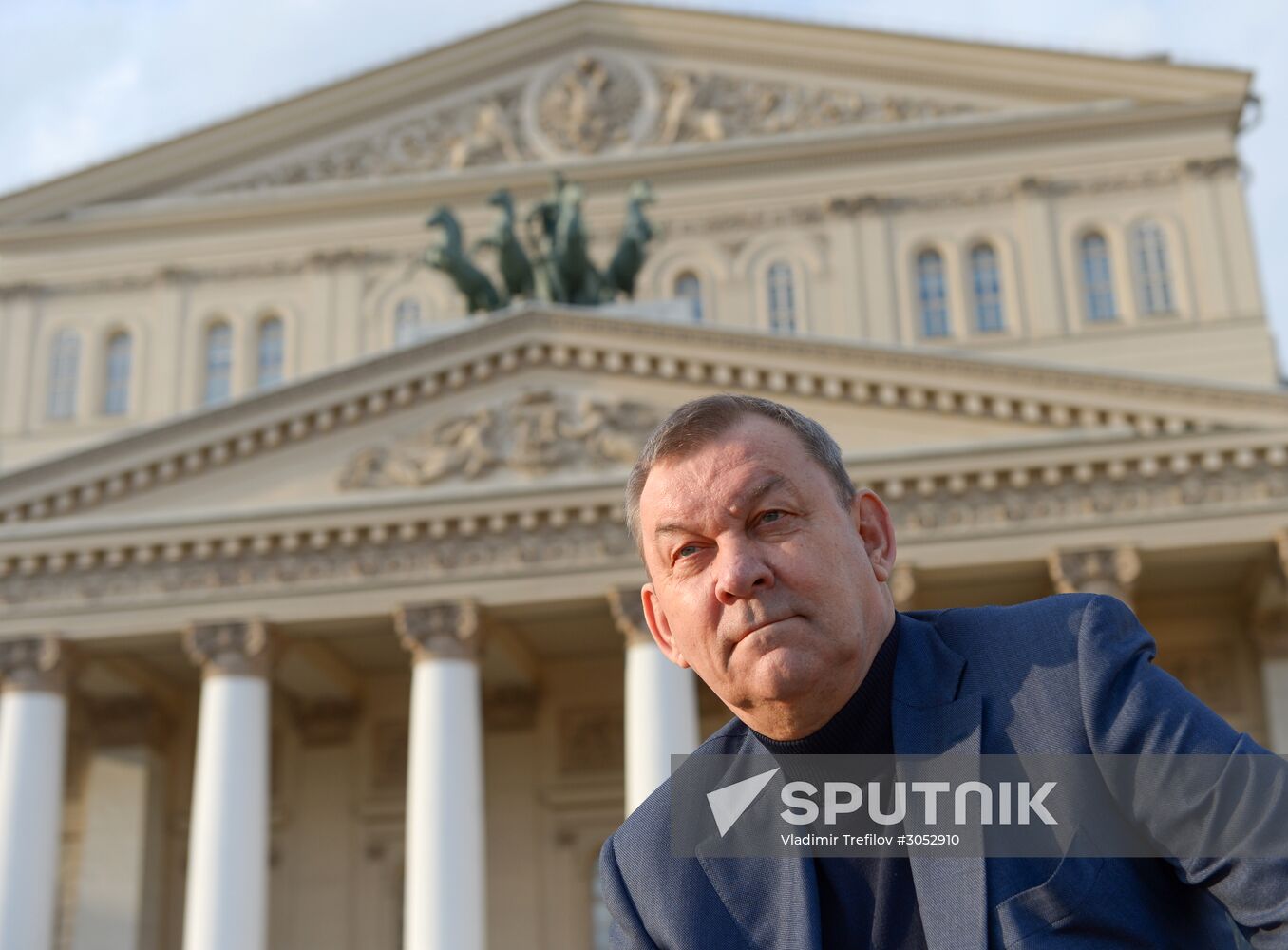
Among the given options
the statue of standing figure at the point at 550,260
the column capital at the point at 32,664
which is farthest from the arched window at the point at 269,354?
the column capital at the point at 32,664

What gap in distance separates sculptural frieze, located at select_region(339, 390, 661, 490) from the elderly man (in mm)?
17906

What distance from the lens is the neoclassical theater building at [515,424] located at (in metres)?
19.2

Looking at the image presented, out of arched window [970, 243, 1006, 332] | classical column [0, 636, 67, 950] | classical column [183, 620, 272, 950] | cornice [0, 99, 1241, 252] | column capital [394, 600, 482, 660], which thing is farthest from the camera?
cornice [0, 99, 1241, 252]

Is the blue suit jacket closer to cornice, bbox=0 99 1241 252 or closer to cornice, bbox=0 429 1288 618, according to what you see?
cornice, bbox=0 429 1288 618

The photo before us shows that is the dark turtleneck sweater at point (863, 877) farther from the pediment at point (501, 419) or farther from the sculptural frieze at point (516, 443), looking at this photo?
the sculptural frieze at point (516, 443)

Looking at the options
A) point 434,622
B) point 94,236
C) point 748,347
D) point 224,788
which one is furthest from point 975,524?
point 94,236

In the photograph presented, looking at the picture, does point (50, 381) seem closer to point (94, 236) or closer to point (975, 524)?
point (94, 236)

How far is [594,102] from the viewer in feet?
102

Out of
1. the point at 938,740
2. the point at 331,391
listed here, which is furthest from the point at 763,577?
the point at 331,391

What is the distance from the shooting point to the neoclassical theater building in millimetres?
19188

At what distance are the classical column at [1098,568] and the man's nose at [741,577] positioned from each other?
17.6m

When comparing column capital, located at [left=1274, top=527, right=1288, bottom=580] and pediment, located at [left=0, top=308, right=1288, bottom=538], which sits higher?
pediment, located at [left=0, top=308, right=1288, bottom=538]

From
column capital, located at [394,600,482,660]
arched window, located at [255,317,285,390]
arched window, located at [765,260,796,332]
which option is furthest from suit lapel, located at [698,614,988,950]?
arched window, located at [255,317,285,390]

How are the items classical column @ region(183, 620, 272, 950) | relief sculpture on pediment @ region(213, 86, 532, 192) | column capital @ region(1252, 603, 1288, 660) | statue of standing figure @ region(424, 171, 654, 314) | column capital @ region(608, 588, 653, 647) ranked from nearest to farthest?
classical column @ region(183, 620, 272, 950), column capital @ region(608, 588, 653, 647), column capital @ region(1252, 603, 1288, 660), statue of standing figure @ region(424, 171, 654, 314), relief sculpture on pediment @ region(213, 86, 532, 192)
